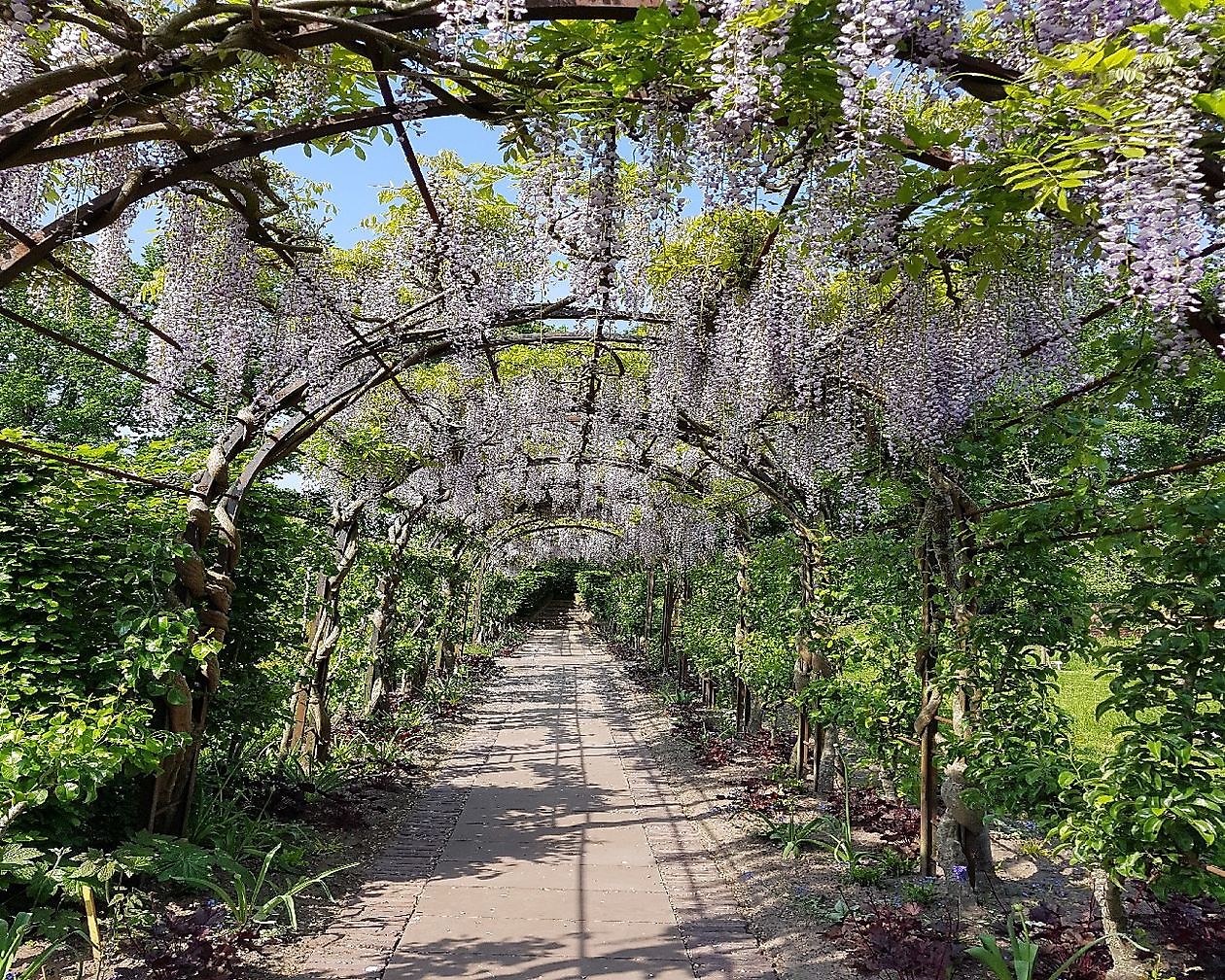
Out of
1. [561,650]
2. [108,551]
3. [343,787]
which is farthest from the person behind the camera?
[561,650]

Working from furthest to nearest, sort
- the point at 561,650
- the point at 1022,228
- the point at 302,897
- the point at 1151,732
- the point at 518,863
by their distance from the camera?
the point at 561,650
the point at 518,863
the point at 302,897
the point at 1151,732
the point at 1022,228

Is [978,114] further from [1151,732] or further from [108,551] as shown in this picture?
[108,551]

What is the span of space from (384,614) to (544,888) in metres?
4.19

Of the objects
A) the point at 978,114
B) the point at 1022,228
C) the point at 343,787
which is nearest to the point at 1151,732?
the point at 1022,228

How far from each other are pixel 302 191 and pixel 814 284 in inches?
93.6

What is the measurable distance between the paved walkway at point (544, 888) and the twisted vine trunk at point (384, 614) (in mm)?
1048

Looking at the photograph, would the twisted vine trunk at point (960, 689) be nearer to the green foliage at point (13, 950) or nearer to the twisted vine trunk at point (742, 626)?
the green foliage at point (13, 950)

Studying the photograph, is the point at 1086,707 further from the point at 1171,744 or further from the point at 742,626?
the point at 1171,744

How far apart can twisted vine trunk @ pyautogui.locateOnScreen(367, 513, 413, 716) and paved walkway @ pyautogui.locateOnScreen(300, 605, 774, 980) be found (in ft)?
3.44

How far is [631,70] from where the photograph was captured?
200 cm

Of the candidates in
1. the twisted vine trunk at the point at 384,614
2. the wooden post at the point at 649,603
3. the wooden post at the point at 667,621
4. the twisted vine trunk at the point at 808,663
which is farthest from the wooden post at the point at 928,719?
the wooden post at the point at 649,603

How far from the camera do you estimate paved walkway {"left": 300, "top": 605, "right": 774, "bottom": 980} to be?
3.35m

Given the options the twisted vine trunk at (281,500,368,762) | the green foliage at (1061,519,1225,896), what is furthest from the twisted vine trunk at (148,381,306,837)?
the green foliage at (1061,519,1225,896)

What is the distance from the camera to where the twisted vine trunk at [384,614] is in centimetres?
773
